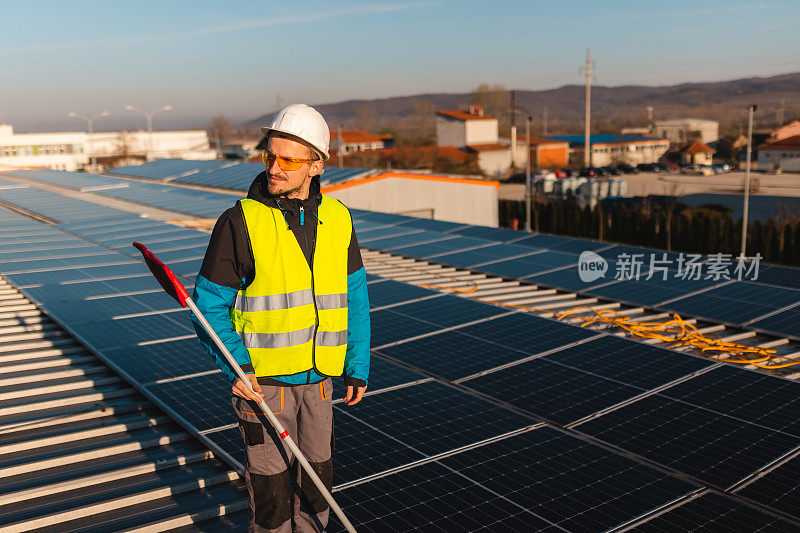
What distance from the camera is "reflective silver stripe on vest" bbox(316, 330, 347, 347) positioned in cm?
383

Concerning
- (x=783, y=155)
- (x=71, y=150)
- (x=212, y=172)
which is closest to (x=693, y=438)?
(x=212, y=172)

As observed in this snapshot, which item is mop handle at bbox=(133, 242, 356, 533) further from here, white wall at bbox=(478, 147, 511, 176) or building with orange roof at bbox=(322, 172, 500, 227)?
white wall at bbox=(478, 147, 511, 176)

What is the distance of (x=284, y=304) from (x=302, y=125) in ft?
3.28

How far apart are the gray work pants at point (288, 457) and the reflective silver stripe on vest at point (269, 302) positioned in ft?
1.46

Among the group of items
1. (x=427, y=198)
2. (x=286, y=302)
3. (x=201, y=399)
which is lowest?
(x=427, y=198)

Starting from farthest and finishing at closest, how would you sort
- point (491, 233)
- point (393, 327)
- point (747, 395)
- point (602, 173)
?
point (602, 173)
point (491, 233)
point (393, 327)
point (747, 395)

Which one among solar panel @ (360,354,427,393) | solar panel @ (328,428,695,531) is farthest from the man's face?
solar panel @ (360,354,427,393)

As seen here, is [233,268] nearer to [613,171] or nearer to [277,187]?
[277,187]

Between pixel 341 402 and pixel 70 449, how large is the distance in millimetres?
2306

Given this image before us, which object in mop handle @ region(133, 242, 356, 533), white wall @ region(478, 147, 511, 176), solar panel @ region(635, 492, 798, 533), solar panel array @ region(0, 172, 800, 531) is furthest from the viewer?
white wall @ region(478, 147, 511, 176)

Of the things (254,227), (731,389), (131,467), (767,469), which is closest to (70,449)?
(131,467)

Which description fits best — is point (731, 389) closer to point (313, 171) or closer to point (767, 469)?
point (767, 469)

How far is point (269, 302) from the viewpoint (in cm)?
367

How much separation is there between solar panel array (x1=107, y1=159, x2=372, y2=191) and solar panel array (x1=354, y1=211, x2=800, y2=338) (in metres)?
11.6
